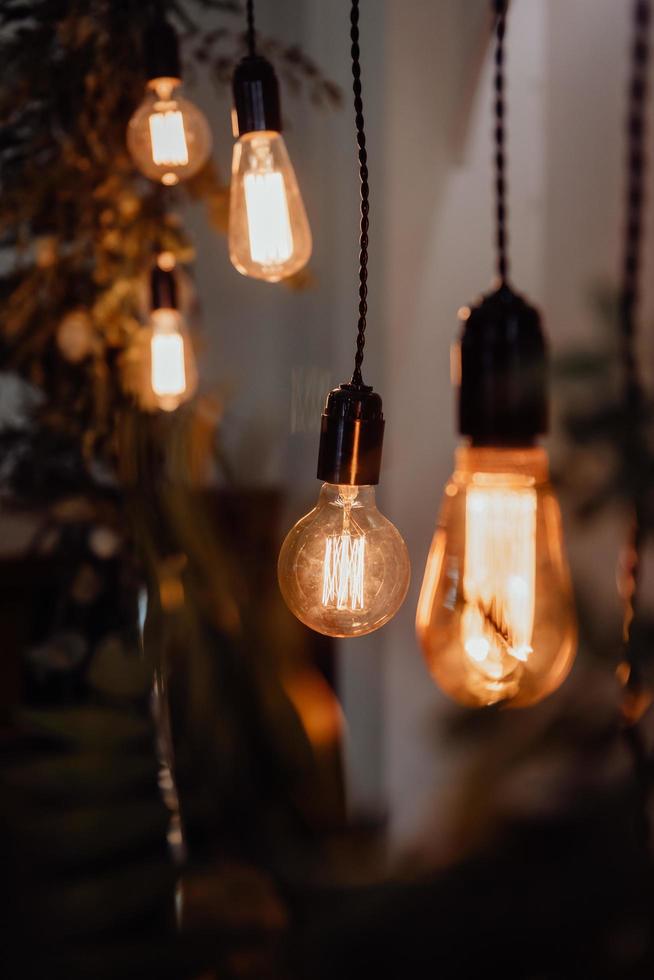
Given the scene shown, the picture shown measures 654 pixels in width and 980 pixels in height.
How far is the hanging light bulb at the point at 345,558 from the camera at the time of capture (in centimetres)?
66

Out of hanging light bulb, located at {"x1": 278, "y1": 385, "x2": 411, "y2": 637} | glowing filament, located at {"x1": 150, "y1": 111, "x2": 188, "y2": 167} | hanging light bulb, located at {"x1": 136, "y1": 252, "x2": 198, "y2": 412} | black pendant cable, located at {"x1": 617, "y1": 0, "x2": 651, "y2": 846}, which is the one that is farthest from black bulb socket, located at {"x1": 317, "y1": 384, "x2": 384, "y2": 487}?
hanging light bulb, located at {"x1": 136, "y1": 252, "x2": 198, "y2": 412}

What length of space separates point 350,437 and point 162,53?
0.69 m

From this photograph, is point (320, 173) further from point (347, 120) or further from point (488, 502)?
point (488, 502)

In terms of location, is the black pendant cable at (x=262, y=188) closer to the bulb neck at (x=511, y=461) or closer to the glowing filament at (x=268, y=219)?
the glowing filament at (x=268, y=219)

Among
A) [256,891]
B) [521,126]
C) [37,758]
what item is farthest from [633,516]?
[521,126]

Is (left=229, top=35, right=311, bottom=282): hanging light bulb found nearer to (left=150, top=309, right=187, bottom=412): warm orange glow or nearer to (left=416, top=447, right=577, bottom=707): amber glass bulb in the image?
(left=416, top=447, right=577, bottom=707): amber glass bulb

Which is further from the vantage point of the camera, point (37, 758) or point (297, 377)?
point (297, 377)

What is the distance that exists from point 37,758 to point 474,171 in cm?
156

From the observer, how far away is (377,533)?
0.68m

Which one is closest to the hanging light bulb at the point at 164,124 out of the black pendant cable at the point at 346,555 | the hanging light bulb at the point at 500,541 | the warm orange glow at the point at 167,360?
the warm orange glow at the point at 167,360

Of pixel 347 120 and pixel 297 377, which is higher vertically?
pixel 347 120

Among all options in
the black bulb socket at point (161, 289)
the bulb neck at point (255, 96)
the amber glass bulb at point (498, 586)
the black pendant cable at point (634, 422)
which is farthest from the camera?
the black bulb socket at point (161, 289)

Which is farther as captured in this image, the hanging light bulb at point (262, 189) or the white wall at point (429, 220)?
the white wall at point (429, 220)

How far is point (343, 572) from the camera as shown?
668 millimetres
